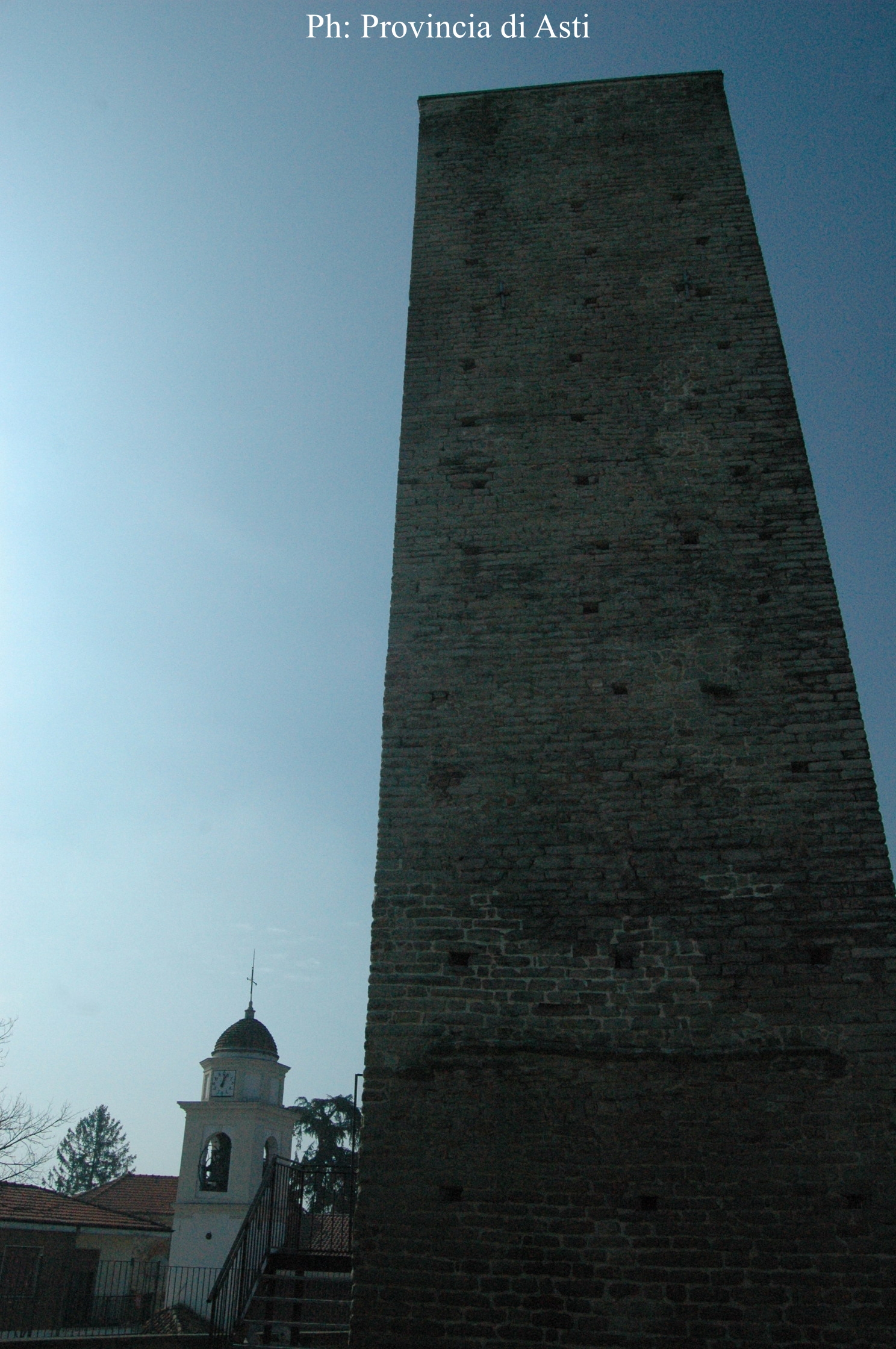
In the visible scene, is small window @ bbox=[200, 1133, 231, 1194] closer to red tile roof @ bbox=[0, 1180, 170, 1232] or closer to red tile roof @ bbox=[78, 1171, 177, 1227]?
red tile roof @ bbox=[0, 1180, 170, 1232]

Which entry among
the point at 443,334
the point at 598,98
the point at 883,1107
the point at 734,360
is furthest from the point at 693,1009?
the point at 598,98

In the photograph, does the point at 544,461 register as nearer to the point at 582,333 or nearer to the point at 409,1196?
the point at 582,333

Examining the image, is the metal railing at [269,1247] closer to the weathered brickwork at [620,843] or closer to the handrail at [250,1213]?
the handrail at [250,1213]

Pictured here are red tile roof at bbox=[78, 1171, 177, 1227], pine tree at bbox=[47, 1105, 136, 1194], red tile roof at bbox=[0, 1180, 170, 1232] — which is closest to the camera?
red tile roof at bbox=[0, 1180, 170, 1232]

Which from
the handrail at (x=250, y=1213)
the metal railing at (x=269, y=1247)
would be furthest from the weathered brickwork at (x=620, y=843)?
the handrail at (x=250, y=1213)

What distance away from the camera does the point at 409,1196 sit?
20.8 feet

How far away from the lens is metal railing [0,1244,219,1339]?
14.7 m

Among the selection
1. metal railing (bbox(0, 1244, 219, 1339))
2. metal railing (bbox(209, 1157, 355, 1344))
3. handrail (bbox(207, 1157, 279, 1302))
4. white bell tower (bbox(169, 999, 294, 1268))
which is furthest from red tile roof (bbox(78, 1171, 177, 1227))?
handrail (bbox(207, 1157, 279, 1302))

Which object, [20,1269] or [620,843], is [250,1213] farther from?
[20,1269]

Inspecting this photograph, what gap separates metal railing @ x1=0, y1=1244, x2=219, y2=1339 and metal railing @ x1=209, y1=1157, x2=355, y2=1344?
19.1 ft

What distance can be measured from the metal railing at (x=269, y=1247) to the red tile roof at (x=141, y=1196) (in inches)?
683

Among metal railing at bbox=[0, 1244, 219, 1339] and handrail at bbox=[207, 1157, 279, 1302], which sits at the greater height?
handrail at bbox=[207, 1157, 279, 1302]

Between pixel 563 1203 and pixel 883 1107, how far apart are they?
84.2 inches

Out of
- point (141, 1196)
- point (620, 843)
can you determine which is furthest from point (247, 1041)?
point (620, 843)
